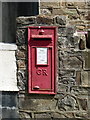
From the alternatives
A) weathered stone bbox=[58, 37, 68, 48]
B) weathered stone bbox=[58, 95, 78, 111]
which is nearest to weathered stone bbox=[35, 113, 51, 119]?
weathered stone bbox=[58, 95, 78, 111]

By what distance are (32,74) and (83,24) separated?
155cm

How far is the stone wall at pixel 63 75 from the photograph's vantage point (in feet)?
17.0

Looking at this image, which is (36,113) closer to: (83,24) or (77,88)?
(77,88)

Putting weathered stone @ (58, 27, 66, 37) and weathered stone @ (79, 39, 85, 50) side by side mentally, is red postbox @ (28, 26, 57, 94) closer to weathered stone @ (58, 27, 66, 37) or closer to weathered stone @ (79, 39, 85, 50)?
weathered stone @ (58, 27, 66, 37)

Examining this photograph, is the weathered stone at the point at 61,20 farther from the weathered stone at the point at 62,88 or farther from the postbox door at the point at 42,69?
the weathered stone at the point at 62,88

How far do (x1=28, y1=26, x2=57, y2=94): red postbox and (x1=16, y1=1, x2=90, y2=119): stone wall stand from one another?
0.08 metres

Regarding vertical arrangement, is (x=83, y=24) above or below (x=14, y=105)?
above

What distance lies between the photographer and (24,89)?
17.6 ft

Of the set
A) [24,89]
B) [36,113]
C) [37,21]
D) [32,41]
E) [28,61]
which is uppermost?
[37,21]

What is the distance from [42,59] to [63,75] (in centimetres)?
44

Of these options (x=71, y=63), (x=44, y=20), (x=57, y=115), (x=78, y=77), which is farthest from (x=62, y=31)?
(x=57, y=115)

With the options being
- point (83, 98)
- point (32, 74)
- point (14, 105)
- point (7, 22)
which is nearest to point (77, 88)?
point (83, 98)

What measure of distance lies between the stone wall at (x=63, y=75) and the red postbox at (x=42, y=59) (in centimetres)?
8

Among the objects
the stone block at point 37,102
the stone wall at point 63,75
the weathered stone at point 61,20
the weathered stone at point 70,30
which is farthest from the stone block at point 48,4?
the stone block at point 37,102
